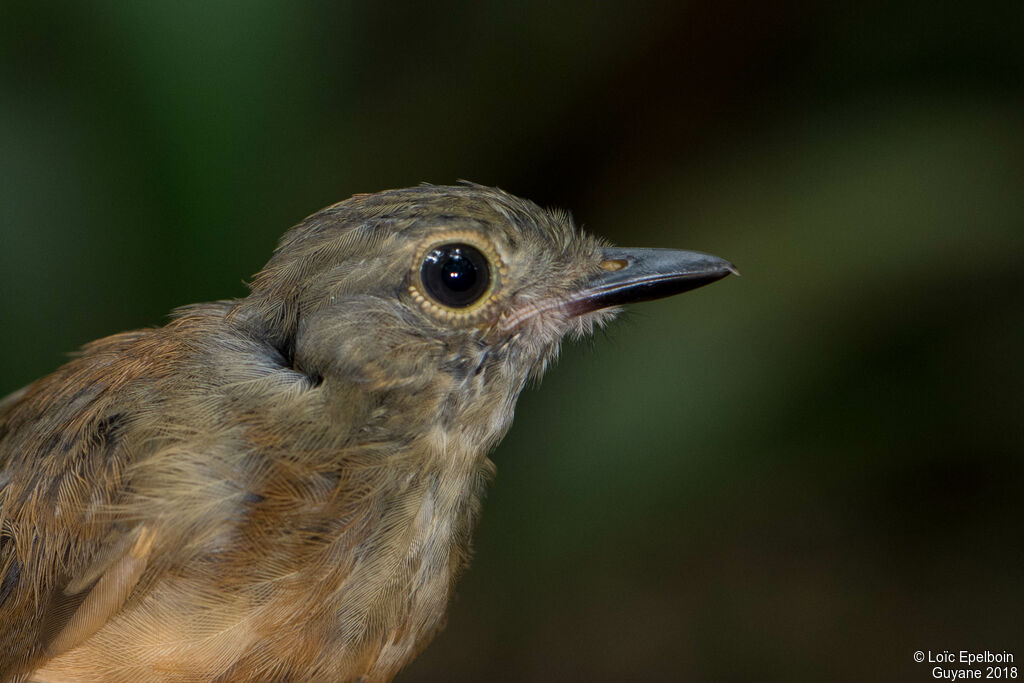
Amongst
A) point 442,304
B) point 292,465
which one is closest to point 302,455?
point 292,465

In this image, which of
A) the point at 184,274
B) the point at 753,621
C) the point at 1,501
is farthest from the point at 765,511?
the point at 1,501

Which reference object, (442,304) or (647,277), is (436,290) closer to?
A: (442,304)
